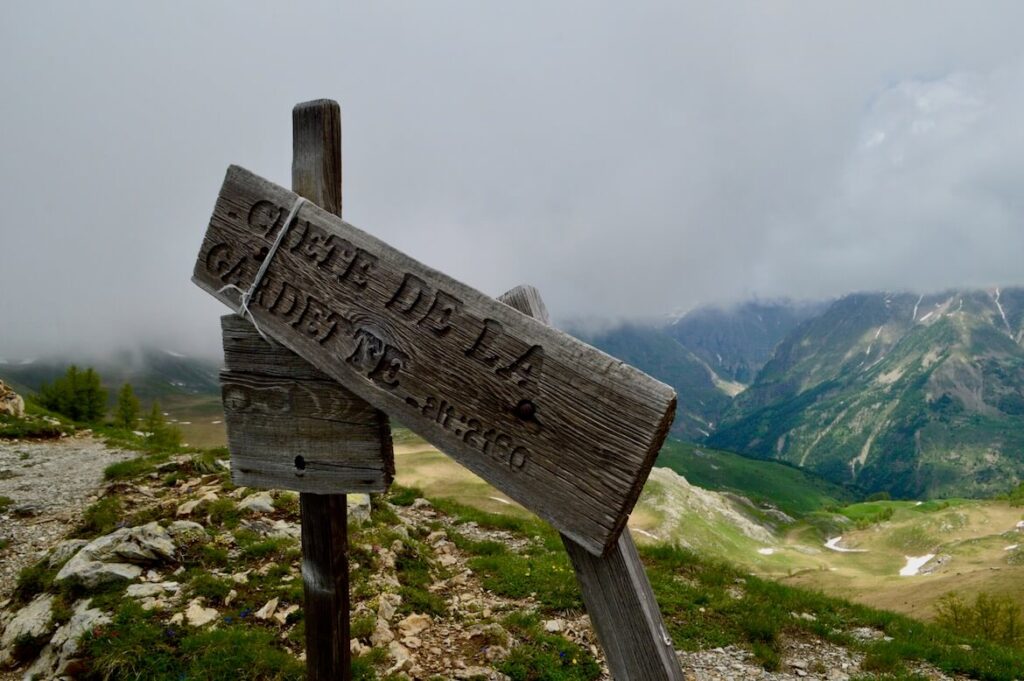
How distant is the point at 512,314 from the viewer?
255 cm

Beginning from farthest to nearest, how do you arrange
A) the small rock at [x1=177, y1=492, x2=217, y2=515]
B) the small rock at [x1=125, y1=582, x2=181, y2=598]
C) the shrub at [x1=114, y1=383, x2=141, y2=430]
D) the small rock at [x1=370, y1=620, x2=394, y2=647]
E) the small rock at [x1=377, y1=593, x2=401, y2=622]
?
the shrub at [x1=114, y1=383, x2=141, y2=430], the small rock at [x1=177, y1=492, x2=217, y2=515], the small rock at [x1=377, y1=593, x2=401, y2=622], the small rock at [x1=125, y1=582, x2=181, y2=598], the small rock at [x1=370, y1=620, x2=394, y2=647]

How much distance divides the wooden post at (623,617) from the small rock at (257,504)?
1054cm

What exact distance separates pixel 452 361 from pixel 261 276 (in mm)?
1411

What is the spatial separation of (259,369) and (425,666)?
5675 mm

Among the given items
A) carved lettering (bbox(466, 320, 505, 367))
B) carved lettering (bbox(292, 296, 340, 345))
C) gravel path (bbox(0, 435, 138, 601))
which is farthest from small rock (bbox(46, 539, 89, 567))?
carved lettering (bbox(466, 320, 505, 367))

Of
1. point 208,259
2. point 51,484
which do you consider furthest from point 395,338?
point 51,484

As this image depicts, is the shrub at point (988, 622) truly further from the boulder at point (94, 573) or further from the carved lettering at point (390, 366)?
the boulder at point (94, 573)

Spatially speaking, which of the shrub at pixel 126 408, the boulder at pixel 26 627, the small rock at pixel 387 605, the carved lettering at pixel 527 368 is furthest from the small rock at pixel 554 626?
the shrub at pixel 126 408

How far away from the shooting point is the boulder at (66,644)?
6.31 metres

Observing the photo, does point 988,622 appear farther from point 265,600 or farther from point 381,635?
point 265,600

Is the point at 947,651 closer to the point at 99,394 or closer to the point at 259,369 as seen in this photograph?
the point at 259,369

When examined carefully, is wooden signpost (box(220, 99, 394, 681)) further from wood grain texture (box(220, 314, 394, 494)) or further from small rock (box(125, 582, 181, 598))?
small rock (box(125, 582, 181, 598))

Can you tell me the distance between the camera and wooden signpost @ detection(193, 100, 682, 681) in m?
2.37

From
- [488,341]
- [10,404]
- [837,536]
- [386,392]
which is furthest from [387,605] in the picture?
[837,536]
